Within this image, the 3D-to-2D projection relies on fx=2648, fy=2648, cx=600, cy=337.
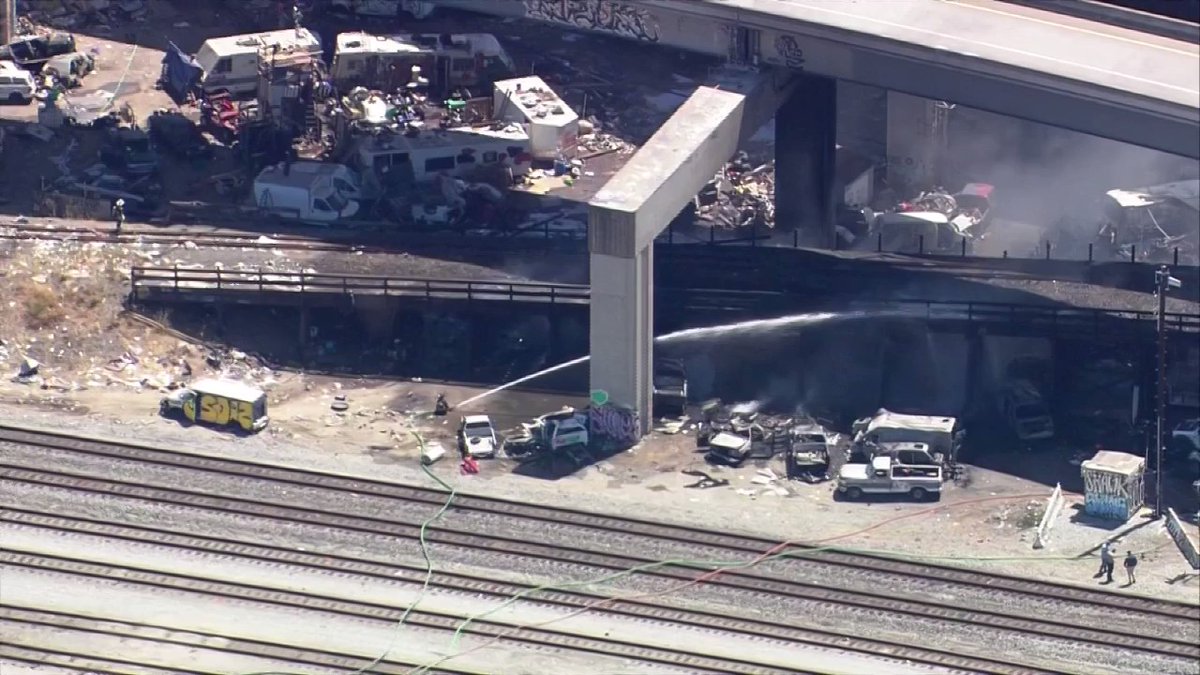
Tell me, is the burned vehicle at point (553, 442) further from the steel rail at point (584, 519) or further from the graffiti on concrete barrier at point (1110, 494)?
the graffiti on concrete barrier at point (1110, 494)

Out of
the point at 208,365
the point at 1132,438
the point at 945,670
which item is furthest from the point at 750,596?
the point at 208,365

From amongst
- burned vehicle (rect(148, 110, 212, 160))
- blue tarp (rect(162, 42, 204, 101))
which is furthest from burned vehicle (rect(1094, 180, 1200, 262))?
blue tarp (rect(162, 42, 204, 101))

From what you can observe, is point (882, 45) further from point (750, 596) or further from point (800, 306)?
point (750, 596)

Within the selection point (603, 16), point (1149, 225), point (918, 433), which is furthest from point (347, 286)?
point (1149, 225)

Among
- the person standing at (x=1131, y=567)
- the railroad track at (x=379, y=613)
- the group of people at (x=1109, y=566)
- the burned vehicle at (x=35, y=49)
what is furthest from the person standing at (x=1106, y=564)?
the burned vehicle at (x=35, y=49)

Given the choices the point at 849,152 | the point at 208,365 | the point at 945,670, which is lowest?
the point at 945,670

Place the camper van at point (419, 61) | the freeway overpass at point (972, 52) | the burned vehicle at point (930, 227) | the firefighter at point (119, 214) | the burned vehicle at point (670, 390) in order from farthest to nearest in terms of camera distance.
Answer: the camper van at point (419, 61) → the burned vehicle at point (930, 227) → the firefighter at point (119, 214) → the burned vehicle at point (670, 390) → the freeway overpass at point (972, 52)

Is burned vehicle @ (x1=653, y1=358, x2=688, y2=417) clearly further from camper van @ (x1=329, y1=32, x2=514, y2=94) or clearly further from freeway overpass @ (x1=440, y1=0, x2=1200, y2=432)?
camper van @ (x1=329, y1=32, x2=514, y2=94)
